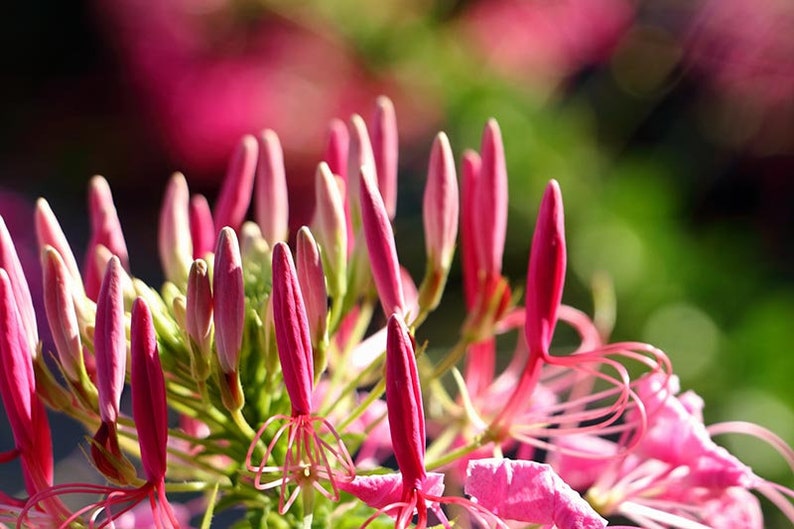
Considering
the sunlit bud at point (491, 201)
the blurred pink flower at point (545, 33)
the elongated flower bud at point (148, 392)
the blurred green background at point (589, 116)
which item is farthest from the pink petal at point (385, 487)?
the blurred pink flower at point (545, 33)

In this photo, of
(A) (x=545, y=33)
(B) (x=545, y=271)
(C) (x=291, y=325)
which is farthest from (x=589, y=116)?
(C) (x=291, y=325)

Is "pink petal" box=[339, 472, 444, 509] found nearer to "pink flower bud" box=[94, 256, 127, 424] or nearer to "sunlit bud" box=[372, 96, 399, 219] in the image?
"pink flower bud" box=[94, 256, 127, 424]

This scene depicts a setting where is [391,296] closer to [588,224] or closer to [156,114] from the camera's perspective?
[588,224]

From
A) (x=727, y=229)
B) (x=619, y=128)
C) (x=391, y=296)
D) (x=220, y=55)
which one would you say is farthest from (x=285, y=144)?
(x=391, y=296)

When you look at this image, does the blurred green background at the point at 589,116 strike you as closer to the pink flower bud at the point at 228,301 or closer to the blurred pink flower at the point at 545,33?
the blurred pink flower at the point at 545,33

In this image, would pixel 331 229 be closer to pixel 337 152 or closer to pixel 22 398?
pixel 337 152

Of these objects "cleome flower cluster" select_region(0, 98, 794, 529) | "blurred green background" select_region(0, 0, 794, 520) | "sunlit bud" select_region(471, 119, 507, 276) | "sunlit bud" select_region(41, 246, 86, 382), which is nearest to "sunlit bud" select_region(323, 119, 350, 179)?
"cleome flower cluster" select_region(0, 98, 794, 529)
